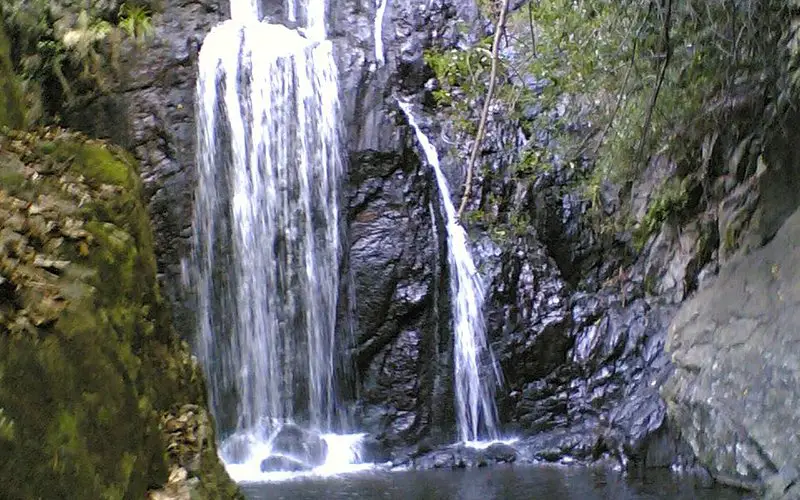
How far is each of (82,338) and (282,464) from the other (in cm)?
584

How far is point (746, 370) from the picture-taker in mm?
5031

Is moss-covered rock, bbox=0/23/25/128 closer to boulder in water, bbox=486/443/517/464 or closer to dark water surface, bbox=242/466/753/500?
dark water surface, bbox=242/466/753/500

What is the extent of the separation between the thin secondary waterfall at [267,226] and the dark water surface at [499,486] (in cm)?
187

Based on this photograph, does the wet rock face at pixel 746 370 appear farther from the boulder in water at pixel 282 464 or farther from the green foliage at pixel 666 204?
the boulder in water at pixel 282 464

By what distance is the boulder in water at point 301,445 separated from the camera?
7.98 m

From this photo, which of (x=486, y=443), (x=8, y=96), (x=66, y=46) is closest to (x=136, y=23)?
(x=66, y=46)

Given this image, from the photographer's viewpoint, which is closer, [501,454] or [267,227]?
[501,454]

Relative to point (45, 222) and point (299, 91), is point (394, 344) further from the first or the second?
point (45, 222)

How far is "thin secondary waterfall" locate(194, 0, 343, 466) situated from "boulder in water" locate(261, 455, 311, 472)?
0.60 metres

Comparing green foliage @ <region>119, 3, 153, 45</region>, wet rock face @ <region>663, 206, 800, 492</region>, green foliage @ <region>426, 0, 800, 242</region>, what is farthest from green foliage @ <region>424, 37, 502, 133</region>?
wet rock face @ <region>663, 206, 800, 492</region>

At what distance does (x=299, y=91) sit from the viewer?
10.0m

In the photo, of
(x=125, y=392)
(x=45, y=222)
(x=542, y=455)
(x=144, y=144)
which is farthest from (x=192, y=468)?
(x=144, y=144)

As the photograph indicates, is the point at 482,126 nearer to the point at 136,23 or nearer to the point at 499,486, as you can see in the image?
the point at 499,486

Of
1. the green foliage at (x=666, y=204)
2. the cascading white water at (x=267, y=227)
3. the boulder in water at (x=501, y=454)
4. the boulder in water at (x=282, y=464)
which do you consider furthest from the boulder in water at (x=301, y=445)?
the green foliage at (x=666, y=204)
